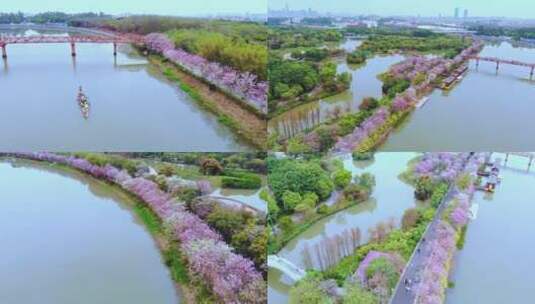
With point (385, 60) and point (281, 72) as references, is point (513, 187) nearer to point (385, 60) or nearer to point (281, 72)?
point (385, 60)

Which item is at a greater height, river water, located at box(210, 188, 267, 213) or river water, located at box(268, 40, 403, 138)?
river water, located at box(268, 40, 403, 138)

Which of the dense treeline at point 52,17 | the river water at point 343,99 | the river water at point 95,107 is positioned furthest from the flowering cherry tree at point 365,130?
the dense treeline at point 52,17

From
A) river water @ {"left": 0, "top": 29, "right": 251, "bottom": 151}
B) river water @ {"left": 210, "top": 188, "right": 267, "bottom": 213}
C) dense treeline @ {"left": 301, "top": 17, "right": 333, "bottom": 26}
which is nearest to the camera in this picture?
river water @ {"left": 0, "top": 29, "right": 251, "bottom": 151}

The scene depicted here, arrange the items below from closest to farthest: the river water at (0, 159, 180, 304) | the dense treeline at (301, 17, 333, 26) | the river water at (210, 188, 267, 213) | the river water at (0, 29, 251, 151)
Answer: the river water at (0, 29, 251, 151) < the dense treeline at (301, 17, 333, 26) < the river water at (0, 159, 180, 304) < the river water at (210, 188, 267, 213)

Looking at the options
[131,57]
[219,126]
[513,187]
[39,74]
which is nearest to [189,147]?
[219,126]

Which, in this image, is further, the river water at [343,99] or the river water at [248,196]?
the river water at [248,196]

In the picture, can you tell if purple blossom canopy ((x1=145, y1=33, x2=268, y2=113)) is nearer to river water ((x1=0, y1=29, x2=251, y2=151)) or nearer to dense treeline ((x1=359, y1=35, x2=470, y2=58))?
river water ((x1=0, y1=29, x2=251, y2=151))

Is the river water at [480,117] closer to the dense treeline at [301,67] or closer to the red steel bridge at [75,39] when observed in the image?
the dense treeline at [301,67]

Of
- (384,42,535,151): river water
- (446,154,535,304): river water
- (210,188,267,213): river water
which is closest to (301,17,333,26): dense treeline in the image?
(384,42,535,151): river water
